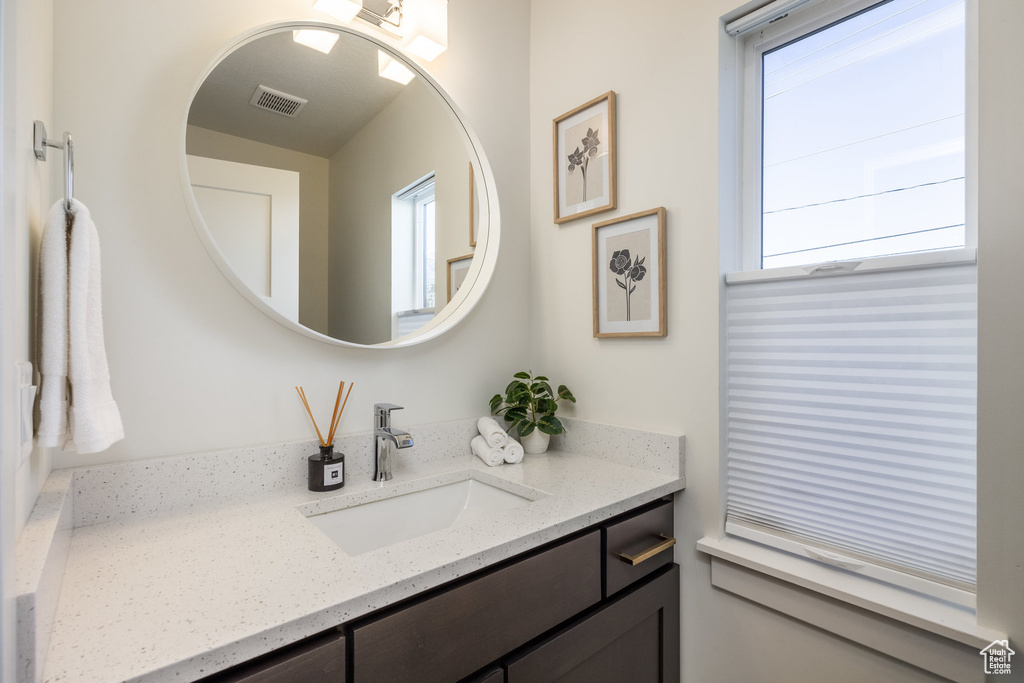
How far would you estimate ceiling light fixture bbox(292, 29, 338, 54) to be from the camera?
120cm

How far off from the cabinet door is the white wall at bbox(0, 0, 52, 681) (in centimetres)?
74

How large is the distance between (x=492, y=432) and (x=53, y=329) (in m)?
0.97

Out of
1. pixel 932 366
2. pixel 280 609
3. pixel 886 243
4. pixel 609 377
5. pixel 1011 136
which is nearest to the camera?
pixel 280 609

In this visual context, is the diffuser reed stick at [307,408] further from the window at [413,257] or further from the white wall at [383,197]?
the window at [413,257]

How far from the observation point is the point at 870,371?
1.03 metres

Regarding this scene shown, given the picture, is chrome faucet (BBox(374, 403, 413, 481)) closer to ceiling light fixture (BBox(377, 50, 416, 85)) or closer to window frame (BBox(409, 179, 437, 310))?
window frame (BBox(409, 179, 437, 310))

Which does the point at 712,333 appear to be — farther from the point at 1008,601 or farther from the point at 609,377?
the point at 1008,601

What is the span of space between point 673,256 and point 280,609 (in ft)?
3.72

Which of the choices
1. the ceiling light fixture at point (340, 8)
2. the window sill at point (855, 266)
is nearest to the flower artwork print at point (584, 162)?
the window sill at point (855, 266)

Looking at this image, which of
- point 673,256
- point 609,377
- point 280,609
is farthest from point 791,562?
point 280,609

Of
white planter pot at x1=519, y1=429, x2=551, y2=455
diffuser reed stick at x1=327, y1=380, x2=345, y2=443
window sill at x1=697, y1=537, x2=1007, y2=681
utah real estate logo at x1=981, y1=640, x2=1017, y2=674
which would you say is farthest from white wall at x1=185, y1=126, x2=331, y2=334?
utah real estate logo at x1=981, y1=640, x2=1017, y2=674

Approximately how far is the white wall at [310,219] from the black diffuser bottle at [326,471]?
296 millimetres

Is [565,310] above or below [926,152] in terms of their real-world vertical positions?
below

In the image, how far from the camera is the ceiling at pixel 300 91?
43.2 inches
